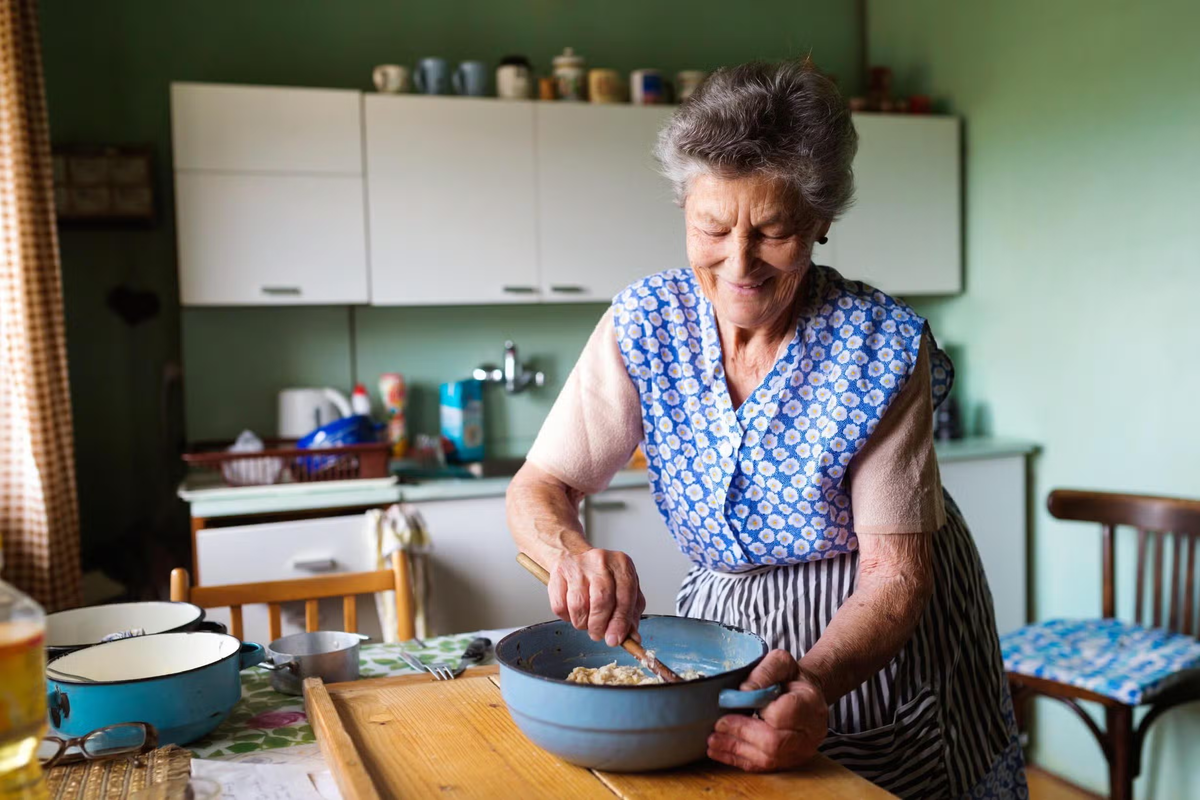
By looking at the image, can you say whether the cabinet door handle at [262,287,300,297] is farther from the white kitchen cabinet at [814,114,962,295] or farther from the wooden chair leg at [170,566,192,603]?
the white kitchen cabinet at [814,114,962,295]

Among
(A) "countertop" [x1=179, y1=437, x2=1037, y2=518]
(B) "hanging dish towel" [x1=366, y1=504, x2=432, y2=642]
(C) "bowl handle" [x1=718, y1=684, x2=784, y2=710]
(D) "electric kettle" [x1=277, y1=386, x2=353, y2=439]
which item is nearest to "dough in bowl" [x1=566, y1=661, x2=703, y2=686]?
(C) "bowl handle" [x1=718, y1=684, x2=784, y2=710]

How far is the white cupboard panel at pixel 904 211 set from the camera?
11.4 ft

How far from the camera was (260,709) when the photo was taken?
1.27m

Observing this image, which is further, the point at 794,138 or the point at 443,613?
the point at 443,613

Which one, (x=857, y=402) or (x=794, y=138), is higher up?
(x=794, y=138)

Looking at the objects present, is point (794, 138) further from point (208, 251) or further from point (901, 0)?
point (901, 0)

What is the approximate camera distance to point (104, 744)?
1.05m

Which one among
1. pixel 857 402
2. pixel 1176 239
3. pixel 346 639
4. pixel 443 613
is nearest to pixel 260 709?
pixel 346 639

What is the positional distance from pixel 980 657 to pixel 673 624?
480 millimetres

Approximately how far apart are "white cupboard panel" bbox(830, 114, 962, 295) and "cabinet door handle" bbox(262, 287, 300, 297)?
1.66 metres

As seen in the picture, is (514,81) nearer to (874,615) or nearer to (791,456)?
(791,456)

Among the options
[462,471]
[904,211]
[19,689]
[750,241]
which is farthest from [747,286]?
[904,211]

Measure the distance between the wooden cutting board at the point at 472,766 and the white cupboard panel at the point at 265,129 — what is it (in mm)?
2037

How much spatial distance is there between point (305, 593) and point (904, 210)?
96.9 inches
